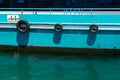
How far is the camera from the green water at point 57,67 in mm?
10055

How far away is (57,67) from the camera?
1091cm

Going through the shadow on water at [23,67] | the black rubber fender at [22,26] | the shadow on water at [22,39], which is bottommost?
the shadow on water at [23,67]

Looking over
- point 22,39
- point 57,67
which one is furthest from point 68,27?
point 22,39

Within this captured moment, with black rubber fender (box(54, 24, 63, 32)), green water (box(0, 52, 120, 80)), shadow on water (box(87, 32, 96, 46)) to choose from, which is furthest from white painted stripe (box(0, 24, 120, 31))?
green water (box(0, 52, 120, 80))

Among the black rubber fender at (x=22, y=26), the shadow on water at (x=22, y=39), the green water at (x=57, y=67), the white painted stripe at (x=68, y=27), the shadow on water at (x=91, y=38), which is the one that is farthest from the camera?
the shadow on water at (x=22, y=39)

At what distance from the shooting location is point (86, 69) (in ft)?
35.1

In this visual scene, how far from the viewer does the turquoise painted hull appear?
452 inches

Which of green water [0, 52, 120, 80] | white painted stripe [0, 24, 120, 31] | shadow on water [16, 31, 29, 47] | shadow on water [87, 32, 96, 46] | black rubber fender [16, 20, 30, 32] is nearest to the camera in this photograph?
green water [0, 52, 120, 80]

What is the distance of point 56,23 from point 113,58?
7.42 feet

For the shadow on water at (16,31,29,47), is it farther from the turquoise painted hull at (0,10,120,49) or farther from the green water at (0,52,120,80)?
the green water at (0,52,120,80)

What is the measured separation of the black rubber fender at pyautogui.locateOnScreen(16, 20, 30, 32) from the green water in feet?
2.96

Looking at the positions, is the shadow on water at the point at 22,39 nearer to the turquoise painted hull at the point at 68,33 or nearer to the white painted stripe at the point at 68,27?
A: the turquoise painted hull at the point at 68,33

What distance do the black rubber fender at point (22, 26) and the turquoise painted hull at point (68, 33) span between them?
13 centimetres

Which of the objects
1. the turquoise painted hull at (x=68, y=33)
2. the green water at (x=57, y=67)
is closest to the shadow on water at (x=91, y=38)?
the turquoise painted hull at (x=68, y=33)
